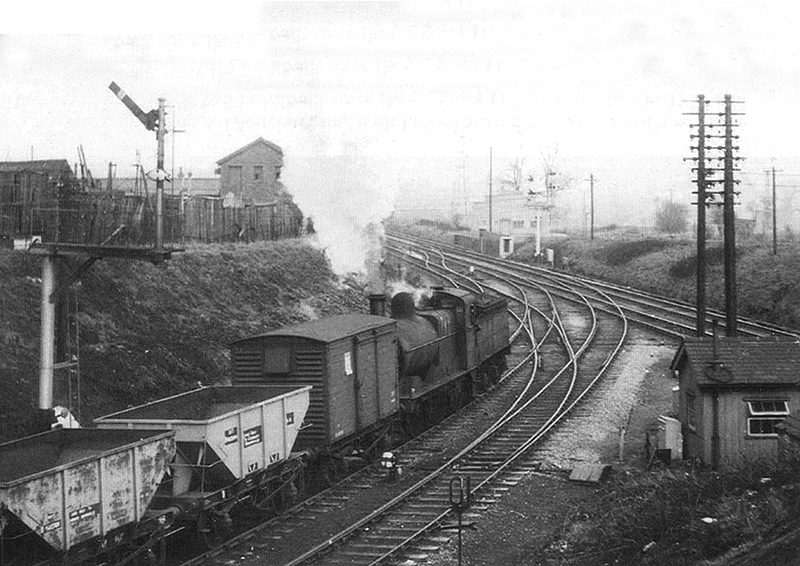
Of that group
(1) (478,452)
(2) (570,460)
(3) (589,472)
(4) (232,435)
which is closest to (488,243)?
(1) (478,452)

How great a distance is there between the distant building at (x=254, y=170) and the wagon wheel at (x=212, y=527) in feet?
117

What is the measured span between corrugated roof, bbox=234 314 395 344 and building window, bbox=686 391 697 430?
629 centimetres

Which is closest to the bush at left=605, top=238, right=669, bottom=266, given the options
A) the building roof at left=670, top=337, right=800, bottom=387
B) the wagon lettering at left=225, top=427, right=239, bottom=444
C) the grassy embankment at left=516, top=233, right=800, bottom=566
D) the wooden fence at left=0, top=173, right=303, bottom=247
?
the wooden fence at left=0, top=173, right=303, bottom=247

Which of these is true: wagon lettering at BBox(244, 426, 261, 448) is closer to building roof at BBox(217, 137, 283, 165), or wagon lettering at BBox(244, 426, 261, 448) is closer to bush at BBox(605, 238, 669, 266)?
building roof at BBox(217, 137, 283, 165)

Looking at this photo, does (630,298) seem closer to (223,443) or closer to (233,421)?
(233,421)

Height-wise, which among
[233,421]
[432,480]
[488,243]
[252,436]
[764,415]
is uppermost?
[488,243]

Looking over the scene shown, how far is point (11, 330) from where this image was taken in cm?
1984

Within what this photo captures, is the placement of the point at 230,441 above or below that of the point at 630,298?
above

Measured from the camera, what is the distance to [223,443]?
13.8m

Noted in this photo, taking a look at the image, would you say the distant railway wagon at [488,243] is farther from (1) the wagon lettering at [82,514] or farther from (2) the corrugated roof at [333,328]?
(1) the wagon lettering at [82,514]

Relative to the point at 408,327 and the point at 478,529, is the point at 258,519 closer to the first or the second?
the point at 478,529

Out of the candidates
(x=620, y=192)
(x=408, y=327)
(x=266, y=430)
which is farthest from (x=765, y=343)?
(x=620, y=192)

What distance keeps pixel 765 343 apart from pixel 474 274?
1250 inches

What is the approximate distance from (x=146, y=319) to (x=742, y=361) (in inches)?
562
